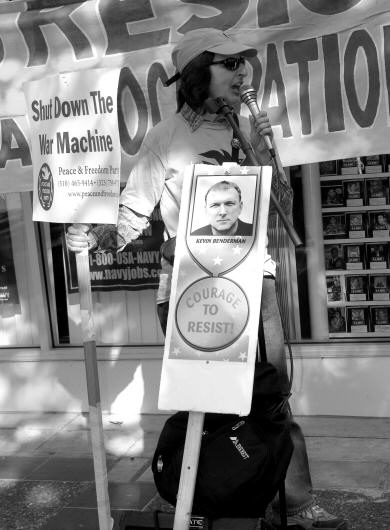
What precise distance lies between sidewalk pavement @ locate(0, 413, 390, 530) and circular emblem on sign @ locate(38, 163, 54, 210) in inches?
64.2

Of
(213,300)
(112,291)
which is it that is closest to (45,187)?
(213,300)

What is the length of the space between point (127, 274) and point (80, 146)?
242 centimetres

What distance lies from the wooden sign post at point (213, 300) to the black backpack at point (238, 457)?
131mm

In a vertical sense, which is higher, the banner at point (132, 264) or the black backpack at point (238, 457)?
the banner at point (132, 264)

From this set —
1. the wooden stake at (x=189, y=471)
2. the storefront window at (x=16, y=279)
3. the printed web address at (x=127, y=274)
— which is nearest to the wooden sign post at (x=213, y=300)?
the wooden stake at (x=189, y=471)

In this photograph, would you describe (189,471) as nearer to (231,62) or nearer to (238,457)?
(238,457)

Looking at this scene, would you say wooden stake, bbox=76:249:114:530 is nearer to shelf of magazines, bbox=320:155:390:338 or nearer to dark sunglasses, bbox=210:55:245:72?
dark sunglasses, bbox=210:55:245:72

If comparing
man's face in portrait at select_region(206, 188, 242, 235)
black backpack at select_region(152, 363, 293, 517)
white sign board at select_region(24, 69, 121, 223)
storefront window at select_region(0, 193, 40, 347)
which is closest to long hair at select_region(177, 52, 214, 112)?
white sign board at select_region(24, 69, 121, 223)

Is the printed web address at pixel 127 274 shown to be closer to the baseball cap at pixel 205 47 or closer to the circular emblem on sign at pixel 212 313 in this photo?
the baseball cap at pixel 205 47

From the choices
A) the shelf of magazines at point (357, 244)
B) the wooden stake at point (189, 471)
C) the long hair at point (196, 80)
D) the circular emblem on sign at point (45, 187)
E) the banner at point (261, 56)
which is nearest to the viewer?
the wooden stake at point (189, 471)

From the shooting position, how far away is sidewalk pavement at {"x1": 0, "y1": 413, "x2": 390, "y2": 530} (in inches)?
179

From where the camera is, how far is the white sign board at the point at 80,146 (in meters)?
3.80

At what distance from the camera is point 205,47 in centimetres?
372

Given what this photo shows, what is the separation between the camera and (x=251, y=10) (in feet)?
15.0
